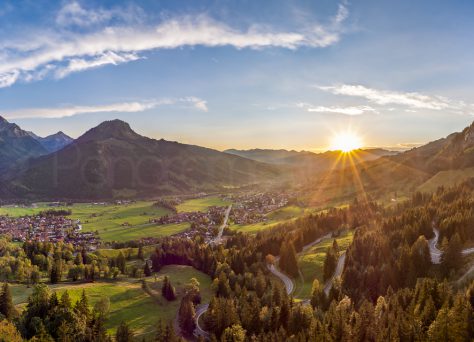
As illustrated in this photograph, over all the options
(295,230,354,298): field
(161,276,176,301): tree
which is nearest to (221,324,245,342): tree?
(295,230,354,298): field

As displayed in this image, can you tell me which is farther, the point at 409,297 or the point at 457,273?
the point at 457,273

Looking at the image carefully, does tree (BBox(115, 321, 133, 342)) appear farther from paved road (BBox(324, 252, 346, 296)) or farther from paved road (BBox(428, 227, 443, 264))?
paved road (BBox(428, 227, 443, 264))

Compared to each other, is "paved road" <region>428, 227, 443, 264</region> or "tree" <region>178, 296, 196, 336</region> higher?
"paved road" <region>428, 227, 443, 264</region>

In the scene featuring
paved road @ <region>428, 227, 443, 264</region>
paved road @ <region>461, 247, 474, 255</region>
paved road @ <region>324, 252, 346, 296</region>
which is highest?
paved road @ <region>461, 247, 474, 255</region>

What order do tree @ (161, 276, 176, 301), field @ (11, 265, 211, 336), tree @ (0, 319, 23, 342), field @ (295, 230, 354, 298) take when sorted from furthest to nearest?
tree @ (161, 276, 176, 301), field @ (295, 230, 354, 298), field @ (11, 265, 211, 336), tree @ (0, 319, 23, 342)

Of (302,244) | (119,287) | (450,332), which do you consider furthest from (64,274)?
(450,332)

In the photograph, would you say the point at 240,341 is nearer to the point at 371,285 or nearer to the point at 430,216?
the point at 371,285

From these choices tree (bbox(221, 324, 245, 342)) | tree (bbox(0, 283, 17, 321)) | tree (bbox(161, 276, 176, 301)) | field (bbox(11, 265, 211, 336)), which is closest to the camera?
tree (bbox(221, 324, 245, 342))

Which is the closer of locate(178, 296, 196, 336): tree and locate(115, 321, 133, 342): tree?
locate(115, 321, 133, 342): tree
